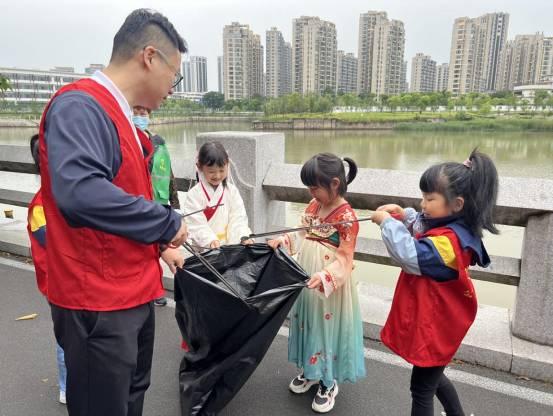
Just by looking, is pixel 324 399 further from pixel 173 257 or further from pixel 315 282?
pixel 173 257

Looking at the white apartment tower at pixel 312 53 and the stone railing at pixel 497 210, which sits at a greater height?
the white apartment tower at pixel 312 53

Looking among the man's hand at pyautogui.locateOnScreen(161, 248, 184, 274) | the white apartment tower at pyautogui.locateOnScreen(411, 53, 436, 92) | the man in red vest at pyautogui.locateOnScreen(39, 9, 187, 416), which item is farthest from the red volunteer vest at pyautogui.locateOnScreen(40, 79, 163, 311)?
the white apartment tower at pyautogui.locateOnScreen(411, 53, 436, 92)

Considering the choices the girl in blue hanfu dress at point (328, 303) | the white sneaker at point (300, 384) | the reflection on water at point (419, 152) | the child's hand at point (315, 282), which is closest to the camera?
the child's hand at point (315, 282)

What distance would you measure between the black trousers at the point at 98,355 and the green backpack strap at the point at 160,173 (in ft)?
4.70

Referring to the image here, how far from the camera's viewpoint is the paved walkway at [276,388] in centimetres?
211

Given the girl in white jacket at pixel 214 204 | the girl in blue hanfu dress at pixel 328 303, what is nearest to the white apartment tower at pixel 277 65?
the girl in white jacket at pixel 214 204

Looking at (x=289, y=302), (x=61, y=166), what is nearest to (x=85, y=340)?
(x=61, y=166)

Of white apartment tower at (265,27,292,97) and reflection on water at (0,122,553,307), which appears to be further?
white apartment tower at (265,27,292,97)

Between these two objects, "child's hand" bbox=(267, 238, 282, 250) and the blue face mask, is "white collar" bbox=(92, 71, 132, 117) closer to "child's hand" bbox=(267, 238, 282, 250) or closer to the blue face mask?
"child's hand" bbox=(267, 238, 282, 250)

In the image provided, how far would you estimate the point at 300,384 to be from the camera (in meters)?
2.26

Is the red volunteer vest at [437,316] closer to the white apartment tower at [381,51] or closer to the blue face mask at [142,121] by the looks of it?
the blue face mask at [142,121]

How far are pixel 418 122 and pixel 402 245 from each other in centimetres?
3214

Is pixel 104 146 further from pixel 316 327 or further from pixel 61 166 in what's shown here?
pixel 316 327

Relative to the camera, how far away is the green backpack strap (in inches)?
108
